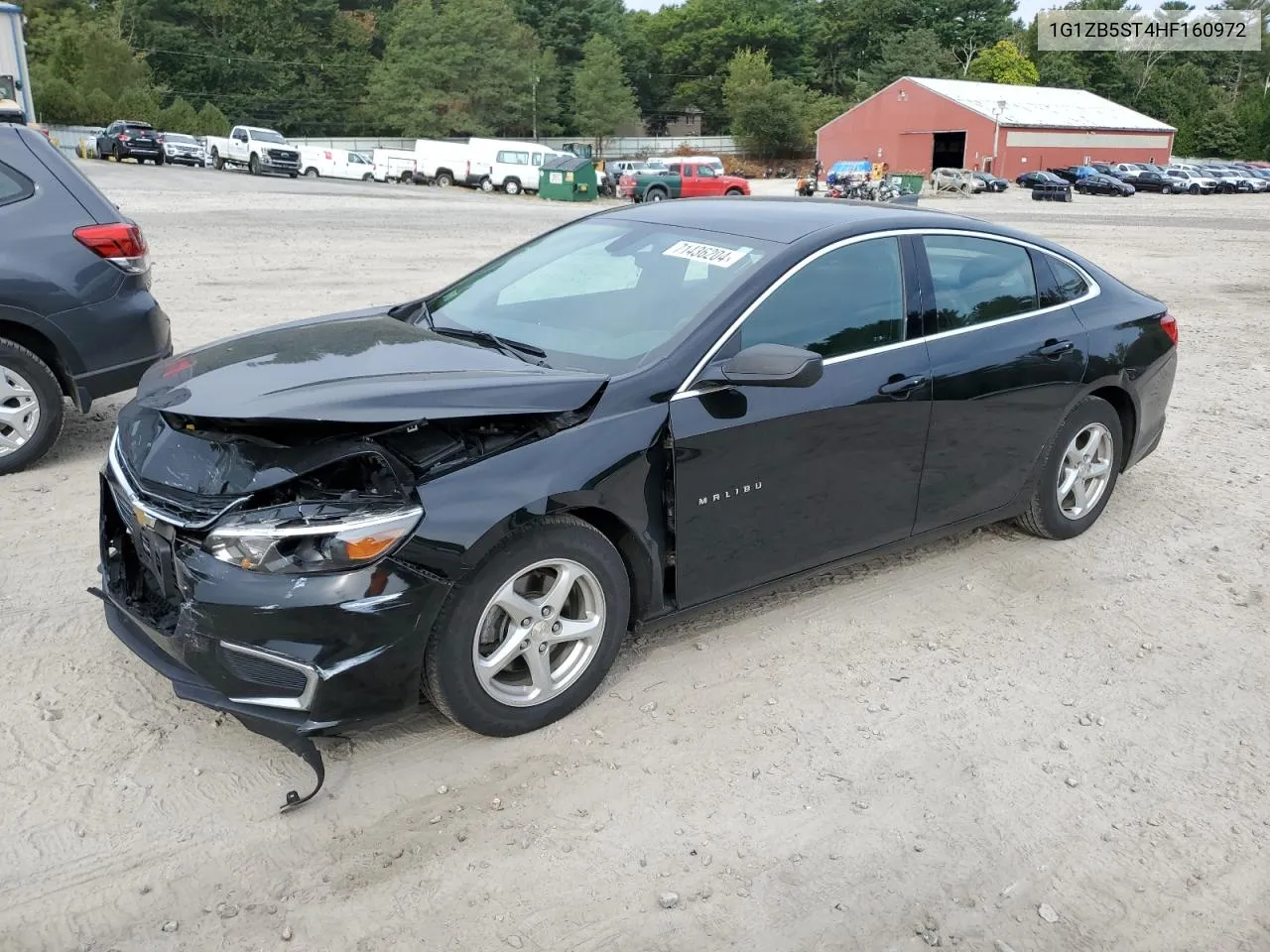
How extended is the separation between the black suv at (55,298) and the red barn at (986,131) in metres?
63.5

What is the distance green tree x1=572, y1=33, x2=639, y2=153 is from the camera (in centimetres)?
8112

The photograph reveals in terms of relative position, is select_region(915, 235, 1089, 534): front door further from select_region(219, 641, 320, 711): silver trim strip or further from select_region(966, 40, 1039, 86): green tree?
select_region(966, 40, 1039, 86): green tree

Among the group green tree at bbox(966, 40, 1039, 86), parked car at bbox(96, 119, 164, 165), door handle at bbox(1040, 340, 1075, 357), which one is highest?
green tree at bbox(966, 40, 1039, 86)

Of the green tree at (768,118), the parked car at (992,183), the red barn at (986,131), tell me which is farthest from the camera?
the green tree at (768,118)

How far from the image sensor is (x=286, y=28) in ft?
273

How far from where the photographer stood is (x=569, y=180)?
130 ft

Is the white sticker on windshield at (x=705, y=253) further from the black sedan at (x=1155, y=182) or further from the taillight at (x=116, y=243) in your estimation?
the black sedan at (x=1155, y=182)

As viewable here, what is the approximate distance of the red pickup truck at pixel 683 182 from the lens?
38.8 metres

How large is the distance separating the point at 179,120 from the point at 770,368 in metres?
71.8

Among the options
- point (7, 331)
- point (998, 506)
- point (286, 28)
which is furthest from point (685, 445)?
point (286, 28)

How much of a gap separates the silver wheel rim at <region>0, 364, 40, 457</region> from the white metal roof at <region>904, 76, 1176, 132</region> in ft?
211

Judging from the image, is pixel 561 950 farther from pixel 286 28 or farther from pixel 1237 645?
pixel 286 28

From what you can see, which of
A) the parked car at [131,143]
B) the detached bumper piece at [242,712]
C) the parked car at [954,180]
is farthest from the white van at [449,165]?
the detached bumper piece at [242,712]

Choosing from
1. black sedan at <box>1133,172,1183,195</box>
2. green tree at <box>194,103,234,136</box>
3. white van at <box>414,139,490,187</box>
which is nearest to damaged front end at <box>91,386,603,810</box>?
white van at <box>414,139,490,187</box>
